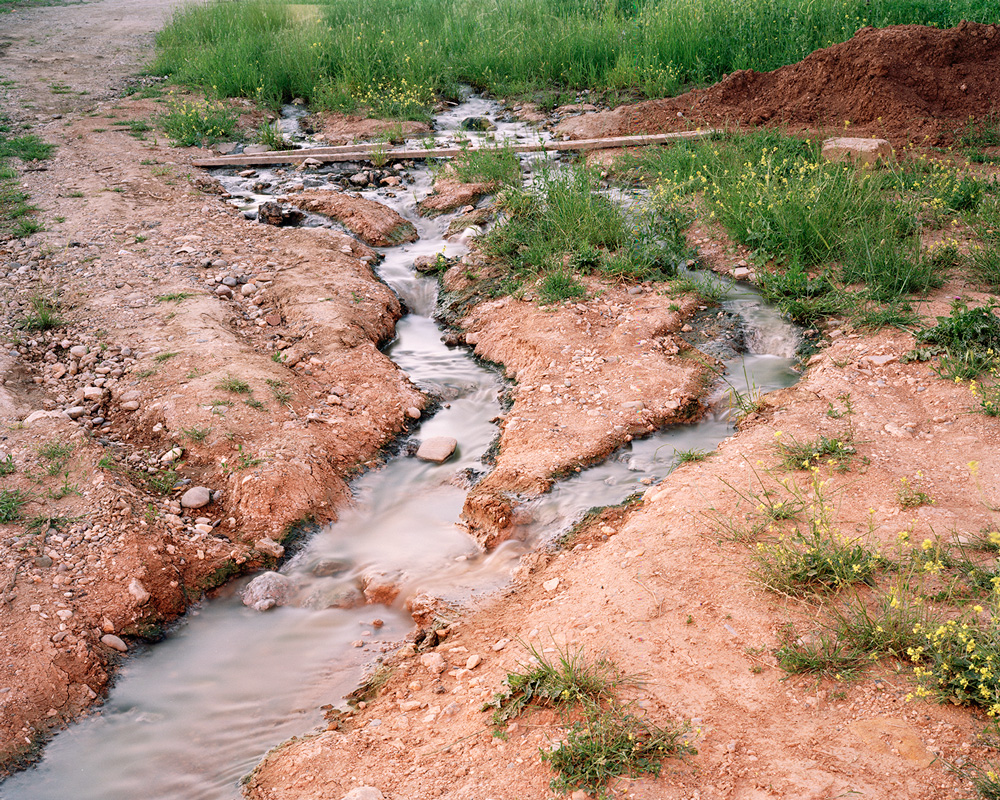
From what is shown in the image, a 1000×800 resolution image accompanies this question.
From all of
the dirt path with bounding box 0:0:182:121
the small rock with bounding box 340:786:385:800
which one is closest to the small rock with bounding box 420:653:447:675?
the small rock with bounding box 340:786:385:800

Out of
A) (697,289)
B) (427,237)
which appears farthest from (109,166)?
(697,289)

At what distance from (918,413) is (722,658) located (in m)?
2.22

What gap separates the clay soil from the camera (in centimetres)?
257

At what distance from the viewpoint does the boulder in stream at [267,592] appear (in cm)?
368

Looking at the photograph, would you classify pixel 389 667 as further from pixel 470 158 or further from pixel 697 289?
pixel 470 158

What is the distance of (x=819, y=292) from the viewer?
5484 mm

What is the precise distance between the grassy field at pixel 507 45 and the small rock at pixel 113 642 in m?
8.05

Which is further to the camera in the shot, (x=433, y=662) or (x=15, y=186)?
(x=15, y=186)

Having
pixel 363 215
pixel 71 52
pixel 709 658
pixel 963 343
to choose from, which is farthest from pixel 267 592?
pixel 71 52

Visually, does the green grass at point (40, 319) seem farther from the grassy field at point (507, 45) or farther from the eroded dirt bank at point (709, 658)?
the grassy field at point (507, 45)

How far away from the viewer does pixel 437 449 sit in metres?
4.68

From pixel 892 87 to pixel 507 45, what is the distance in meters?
5.73

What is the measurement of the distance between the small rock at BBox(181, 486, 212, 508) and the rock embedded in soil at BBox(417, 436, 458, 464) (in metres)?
1.27

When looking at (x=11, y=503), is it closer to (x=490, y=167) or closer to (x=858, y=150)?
(x=490, y=167)
